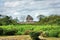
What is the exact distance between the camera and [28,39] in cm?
2303

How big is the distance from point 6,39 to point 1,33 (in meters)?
5.48

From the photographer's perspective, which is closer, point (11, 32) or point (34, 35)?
point (34, 35)

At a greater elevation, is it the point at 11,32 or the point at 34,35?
the point at 34,35

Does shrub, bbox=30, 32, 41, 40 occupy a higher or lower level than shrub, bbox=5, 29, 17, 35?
higher

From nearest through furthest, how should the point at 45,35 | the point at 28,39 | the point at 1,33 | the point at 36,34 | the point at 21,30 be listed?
the point at 36,34 → the point at 28,39 → the point at 45,35 → the point at 1,33 → the point at 21,30

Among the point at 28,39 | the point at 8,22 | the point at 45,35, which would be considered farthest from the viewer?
the point at 8,22

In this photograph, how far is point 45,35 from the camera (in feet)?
87.8

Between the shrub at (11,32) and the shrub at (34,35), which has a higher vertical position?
the shrub at (34,35)

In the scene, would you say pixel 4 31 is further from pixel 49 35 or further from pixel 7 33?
pixel 49 35

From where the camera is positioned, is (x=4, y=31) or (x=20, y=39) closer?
(x=20, y=39)

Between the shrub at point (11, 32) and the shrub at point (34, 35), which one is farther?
the shrub at point (11, 32)

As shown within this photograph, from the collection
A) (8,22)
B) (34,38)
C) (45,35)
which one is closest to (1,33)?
(45,35)

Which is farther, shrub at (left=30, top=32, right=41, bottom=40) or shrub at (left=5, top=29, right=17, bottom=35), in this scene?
shrub at (left=5, top=29, right=17, bottom=35)

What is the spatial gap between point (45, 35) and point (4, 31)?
5.91 metres
